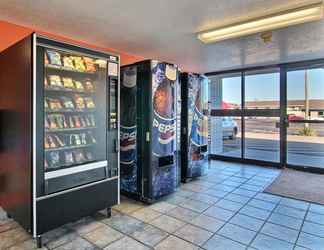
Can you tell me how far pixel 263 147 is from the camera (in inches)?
248

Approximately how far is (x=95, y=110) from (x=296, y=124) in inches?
190

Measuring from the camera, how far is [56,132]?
243 centimetres

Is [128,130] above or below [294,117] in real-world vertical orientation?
below

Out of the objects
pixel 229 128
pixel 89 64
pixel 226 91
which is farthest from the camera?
pixel 229 128

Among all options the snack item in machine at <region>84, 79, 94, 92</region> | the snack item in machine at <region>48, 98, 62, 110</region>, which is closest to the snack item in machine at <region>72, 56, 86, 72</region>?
the snack item in machine at <region>84, 79, 94, 92</region>

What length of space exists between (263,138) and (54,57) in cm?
559

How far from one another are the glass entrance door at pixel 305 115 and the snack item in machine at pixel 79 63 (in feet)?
16.0

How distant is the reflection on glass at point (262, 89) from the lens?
5531 millimetres

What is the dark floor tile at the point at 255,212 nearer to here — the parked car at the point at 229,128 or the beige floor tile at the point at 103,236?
the beige floor tile at the point at 103,236

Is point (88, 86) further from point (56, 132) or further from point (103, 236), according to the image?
point (103, 236)

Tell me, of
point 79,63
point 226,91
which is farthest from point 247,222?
point 226,91

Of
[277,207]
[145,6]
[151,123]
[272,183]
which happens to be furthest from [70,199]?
[272,183]

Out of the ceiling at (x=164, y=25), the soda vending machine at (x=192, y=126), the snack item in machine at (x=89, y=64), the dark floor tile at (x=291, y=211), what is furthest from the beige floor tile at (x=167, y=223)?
the ceiling at (x=164, y=25)

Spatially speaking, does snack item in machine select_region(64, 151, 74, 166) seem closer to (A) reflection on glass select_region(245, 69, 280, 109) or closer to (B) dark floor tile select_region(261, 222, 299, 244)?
(B) dark floor tile select_region(261, 222, 299, 244)
